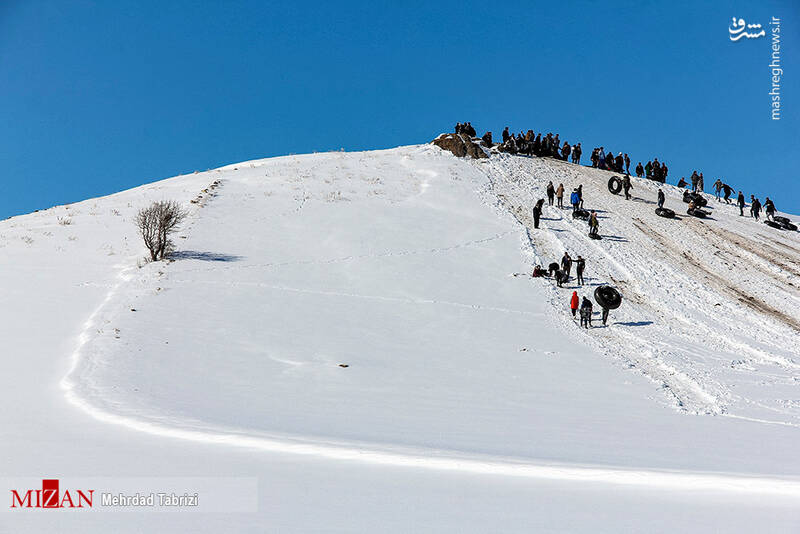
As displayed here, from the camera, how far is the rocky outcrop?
41.3m

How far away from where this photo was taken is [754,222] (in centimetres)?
3145

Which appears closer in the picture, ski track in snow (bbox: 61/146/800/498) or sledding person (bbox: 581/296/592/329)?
ski track in snow (bbox: 61/146/800/498)

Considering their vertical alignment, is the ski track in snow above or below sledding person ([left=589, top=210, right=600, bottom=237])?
below

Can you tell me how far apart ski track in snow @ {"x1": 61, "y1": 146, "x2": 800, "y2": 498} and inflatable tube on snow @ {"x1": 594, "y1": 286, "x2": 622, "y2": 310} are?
21.6 inches

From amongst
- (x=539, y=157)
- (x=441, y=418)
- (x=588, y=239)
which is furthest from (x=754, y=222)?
(x=441, y=418)

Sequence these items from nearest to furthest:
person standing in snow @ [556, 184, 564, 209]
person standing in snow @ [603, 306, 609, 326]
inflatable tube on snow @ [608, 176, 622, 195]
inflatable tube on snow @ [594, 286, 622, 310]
A: person standing in snow @ [603, 306, 609, 326], inflatable tube on snow @ [594, 286, 622, 310], person standing in snow @ [556, 184, 564, 209], inflatable tube on snow @ [608, 176, 622, 195]

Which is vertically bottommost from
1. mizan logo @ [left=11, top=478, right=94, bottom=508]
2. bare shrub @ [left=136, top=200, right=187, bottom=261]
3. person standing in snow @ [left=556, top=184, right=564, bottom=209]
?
mizan logo @ [left=11, top=478, right=94, bottom=508]

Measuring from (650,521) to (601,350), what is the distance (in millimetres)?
10640

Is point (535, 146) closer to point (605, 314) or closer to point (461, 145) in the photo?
point (461, 145)

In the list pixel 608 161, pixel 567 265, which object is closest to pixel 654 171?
pixel 608 161

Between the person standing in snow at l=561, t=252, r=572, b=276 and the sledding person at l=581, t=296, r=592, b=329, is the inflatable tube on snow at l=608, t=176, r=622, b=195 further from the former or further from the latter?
the sledding person at l=581, t=296, r=592, b=329

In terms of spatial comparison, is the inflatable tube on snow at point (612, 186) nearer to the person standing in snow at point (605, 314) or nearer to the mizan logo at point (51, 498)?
the person standing in snow at point (605, 314)

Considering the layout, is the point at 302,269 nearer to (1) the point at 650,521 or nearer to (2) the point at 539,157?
(1) the point at 650,521

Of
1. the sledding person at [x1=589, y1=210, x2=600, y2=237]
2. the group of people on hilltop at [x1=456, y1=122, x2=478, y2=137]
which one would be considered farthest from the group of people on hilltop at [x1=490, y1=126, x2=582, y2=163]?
the sledding person at [x1=589, y1=210, x2=600, y2=237]
